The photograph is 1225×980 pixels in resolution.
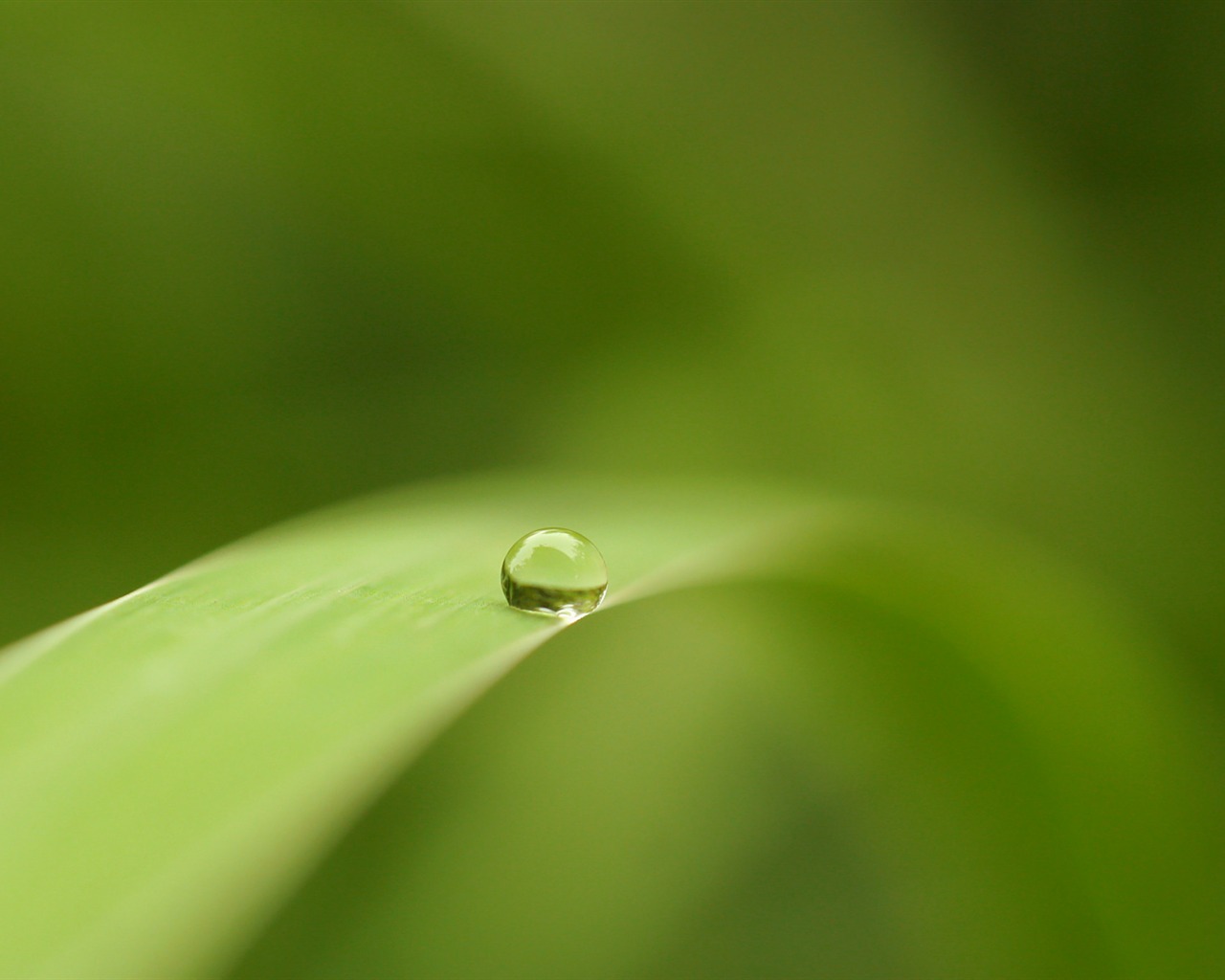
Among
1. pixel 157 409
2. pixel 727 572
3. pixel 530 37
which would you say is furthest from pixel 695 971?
pixel 530 37

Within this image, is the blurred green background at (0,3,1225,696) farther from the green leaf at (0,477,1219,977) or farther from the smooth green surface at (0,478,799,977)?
the smooth green surface at (0,478,799,977)

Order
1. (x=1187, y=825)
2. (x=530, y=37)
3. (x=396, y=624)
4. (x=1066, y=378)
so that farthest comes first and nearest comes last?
1. (x=1066, y=378)
2. (x=530, y=37)
3. (x=1187, y=825)
4. (x=396, y=624)

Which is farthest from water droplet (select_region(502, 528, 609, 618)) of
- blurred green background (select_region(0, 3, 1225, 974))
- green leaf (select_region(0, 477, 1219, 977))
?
blurred green background (select_region(0, 3, 1225, 974))

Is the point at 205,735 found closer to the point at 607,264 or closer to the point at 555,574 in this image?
Result: the point at 555,574

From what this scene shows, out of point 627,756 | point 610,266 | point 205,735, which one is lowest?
point 205,735

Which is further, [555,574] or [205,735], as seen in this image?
[555,574]

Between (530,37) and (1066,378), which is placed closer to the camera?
(530,37)

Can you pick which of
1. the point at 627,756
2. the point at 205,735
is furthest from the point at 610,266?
the point at 205,735

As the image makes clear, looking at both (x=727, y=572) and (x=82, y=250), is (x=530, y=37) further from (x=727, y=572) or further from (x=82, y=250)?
(x=727, y=572)
